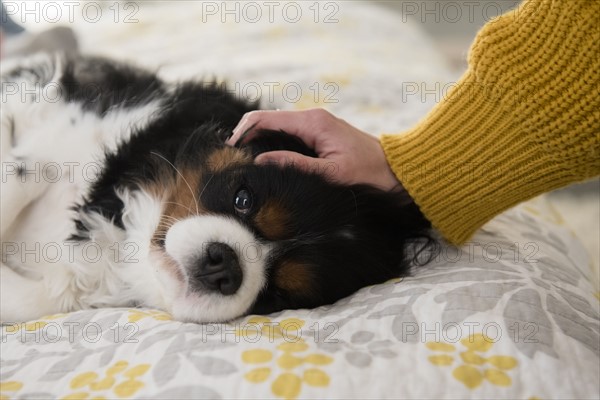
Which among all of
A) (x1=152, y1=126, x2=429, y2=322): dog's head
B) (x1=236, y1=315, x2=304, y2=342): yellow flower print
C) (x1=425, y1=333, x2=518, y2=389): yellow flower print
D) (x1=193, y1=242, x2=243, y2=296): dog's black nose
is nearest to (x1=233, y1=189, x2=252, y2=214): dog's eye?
(x1=152, y1=126, x2=429, y2=322): dog's head

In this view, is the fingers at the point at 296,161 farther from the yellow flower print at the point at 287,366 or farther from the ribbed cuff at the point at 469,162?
the yellow flower print at the point at 287,366

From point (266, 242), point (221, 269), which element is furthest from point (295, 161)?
point (221, 269)

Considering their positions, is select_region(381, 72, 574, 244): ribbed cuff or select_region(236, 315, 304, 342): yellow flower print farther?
select_region(381, 72, 574, 244): ribbed cuff

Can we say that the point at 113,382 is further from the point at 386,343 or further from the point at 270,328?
the point at 386,343

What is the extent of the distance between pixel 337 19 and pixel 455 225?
2880 millimetres

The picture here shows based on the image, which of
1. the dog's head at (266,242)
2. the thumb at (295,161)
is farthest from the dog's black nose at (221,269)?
the thumb at (295,161)

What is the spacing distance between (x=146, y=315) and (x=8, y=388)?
1.13 ft

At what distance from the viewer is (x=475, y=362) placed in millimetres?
1151

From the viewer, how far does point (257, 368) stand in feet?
3.64

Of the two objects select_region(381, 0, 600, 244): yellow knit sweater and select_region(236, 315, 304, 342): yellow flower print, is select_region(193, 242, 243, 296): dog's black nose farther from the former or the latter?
select_region(381, 0, 600, 244): yellow knit sweater

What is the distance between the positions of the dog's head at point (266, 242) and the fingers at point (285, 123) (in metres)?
0.09

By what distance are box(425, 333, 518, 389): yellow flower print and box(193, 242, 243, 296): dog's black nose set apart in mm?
449

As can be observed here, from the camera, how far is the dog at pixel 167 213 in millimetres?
1434

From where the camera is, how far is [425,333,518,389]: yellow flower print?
1098 mm
